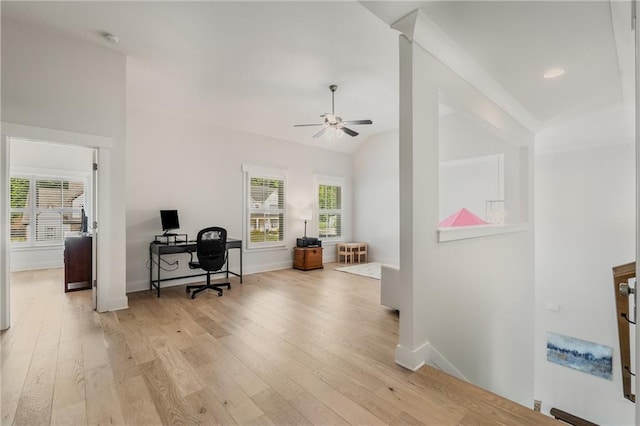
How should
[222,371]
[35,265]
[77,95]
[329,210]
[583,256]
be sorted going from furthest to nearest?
[329,210], [35,265], [583,256], [77,95], [222,371]

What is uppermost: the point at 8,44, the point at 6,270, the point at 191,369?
the point at 8,44

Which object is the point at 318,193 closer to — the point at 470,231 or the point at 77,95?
the point at 470,231

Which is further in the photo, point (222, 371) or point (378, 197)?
point (378, 197)

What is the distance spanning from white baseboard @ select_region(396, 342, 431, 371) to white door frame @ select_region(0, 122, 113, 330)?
3414 mm

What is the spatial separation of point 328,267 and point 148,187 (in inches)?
152

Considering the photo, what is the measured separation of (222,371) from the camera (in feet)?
6.88

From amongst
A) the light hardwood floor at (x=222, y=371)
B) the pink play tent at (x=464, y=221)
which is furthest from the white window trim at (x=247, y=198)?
the pink play tent at (x=464, y=221)

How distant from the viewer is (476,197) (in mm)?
5102

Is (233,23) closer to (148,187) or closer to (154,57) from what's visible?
(154,57)

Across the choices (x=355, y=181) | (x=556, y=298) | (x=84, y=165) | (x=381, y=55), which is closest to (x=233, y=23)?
(x=381, y=55)

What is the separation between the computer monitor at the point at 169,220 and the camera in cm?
435

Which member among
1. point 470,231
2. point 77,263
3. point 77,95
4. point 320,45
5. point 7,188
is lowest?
point 77,263

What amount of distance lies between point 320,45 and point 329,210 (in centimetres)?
448

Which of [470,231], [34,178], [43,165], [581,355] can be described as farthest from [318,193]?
[34,178]
